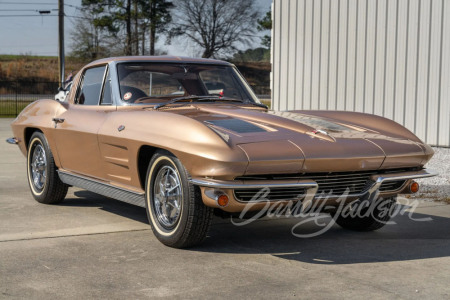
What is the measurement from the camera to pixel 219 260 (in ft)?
15.9

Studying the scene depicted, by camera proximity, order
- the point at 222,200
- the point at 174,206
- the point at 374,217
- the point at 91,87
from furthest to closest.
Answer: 1. the point at 91,87
2. the point at 374,217
3. the point at 174,206
4. the point at 222,200

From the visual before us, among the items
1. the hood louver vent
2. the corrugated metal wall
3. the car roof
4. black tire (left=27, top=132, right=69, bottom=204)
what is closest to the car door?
the car roof

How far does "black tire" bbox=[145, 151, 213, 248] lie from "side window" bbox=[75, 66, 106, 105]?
62.7 inches

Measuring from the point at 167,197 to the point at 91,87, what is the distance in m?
2.07

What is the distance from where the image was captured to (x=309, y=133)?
5195 millimetres

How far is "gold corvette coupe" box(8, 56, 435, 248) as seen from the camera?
4777 millimetres

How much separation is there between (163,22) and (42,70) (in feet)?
55.7

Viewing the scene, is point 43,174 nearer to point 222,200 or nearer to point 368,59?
point 222,200

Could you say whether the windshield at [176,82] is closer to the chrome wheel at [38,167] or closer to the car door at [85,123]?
the car door at [85,123]

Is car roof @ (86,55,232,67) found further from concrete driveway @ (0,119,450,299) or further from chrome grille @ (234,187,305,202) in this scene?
chrome grille @ (234,187,305,202)

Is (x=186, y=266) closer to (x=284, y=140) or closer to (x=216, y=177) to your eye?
(x=216, y=177)

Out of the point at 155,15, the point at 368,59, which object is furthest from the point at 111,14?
the point at 368,59

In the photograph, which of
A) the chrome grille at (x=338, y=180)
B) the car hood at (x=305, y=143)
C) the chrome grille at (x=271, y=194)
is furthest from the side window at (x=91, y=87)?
the chrome grille at (x=338, y=180)

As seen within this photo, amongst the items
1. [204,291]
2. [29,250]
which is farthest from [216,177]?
[29,250]
